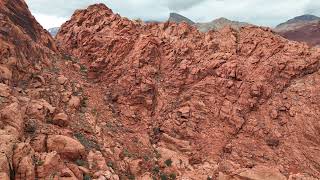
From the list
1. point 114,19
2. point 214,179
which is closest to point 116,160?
point 214,179

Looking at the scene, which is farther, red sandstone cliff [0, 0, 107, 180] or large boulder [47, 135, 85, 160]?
large boulder [47, 135, 85, 160]

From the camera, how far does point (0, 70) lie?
923 inches

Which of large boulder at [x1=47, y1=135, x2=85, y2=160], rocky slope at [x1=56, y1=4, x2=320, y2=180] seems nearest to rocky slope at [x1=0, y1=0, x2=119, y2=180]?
large boulder at [x1=47, y1=135, x2=85, y2=160]

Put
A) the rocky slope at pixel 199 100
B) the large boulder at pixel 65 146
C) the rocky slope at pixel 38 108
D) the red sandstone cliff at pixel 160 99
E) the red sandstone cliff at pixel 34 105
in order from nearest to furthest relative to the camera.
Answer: the red sandstone cliff at pixel 34 105 < the rocky slope at pixel 38 108 < the large boulder at pixel 65 146 < the red sandstone cliff at pixel 160 99 < the rocky slope at pixel 199 100

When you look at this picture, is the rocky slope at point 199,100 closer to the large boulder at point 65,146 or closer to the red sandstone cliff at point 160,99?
the red sandstone cliff at point 160,99

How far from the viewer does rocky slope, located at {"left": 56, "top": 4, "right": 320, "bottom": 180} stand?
85.8 ft

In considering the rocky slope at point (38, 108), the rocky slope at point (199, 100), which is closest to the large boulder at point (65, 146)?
the rocky slope at point (38, 108)

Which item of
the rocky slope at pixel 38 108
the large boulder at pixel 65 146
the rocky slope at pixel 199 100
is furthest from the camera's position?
the rocky slope at pixel 199 100

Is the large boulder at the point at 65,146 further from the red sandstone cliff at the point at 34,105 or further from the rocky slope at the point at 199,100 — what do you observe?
the rocky slope at the point at 199,100

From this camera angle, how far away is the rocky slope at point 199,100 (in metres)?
26.2

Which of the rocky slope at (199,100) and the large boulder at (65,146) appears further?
the rocky slope at (199,100)

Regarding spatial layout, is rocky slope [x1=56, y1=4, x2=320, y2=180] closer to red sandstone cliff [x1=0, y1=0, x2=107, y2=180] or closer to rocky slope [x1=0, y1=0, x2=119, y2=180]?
rocky slope [x1=0, y1=0, x2=119, y2=180]

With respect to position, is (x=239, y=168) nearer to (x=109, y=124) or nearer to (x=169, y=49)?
(x=109, y=124)

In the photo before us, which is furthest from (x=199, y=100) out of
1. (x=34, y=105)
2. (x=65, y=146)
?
(x=34, y=105)
